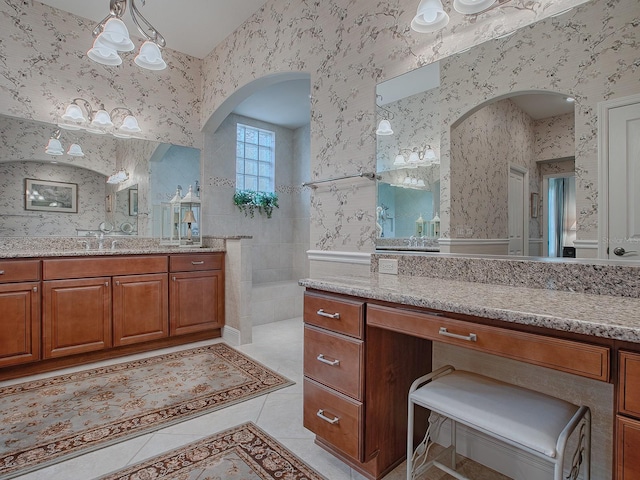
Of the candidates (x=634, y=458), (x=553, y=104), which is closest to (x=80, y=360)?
(x=634, y=458)

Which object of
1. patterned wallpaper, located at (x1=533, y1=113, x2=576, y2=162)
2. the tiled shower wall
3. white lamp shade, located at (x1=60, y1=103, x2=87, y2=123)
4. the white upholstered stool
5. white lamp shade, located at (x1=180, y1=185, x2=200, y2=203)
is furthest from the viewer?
the tiled shower wall

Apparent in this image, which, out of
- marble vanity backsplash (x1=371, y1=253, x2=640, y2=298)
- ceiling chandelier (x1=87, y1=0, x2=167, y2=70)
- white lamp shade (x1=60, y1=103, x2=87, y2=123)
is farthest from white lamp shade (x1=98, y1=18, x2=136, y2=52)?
marble vanity backsplash (x1=371, y1=253, x2=640, y2=298)

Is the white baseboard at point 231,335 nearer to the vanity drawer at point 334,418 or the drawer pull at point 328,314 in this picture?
the vanity drawer at point 334,418

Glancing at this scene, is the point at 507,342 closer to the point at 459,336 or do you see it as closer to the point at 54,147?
the point at 459,336

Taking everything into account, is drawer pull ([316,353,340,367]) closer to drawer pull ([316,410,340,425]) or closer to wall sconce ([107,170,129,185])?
drawer pull ([316,410,340,425])

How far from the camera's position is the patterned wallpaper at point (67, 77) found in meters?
2.76

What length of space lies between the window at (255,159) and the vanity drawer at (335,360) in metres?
3.29

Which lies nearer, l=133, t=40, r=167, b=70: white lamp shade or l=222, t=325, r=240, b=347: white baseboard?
l=133, t=40, r=167, b=70: white lamp shade

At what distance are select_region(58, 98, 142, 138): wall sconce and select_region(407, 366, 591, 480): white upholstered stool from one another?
3306mm

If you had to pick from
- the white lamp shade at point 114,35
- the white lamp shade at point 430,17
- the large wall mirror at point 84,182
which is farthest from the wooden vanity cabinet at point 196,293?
the white lamp shade at point 430,17

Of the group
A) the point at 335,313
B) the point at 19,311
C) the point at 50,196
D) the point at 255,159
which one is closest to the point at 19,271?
the point at 19,311

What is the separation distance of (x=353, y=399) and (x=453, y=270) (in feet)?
2.42

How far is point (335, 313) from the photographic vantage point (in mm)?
1461

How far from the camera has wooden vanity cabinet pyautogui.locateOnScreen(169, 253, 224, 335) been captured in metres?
3.10
